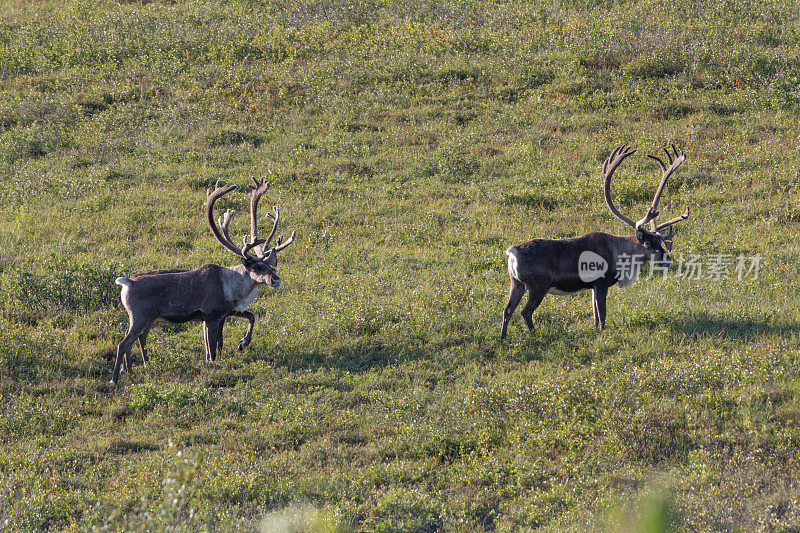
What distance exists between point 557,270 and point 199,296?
579 cm

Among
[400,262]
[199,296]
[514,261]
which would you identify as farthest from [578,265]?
[199,296]

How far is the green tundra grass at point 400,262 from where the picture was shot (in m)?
8.92

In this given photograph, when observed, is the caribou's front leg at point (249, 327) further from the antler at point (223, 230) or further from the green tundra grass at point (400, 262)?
the antler at point (223, 230)

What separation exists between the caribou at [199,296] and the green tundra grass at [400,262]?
1.53 feet

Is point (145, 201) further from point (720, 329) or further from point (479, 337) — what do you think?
point (720, 329)

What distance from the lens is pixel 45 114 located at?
24.3 metres

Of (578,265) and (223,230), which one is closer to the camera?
(578,265)

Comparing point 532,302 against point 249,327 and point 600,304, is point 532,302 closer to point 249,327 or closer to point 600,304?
point 600,304

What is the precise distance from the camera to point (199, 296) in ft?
40.7

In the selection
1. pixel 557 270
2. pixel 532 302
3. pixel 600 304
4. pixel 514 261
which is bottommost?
pixel 600 304

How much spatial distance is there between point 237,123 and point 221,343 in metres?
12.7

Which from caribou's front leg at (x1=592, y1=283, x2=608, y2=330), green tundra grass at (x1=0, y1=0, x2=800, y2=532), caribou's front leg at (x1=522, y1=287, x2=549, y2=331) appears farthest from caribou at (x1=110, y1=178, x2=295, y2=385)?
caribou's front leg at (x1=592, y1=283, x2=608, y2=330)

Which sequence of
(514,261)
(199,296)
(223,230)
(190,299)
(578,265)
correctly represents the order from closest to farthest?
(190,299) → (199,296) → (514,261) → (578,265) → (223,230)

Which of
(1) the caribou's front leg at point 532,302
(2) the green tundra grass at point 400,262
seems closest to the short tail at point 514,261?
(1) the caribou's front leg at point 532,302
